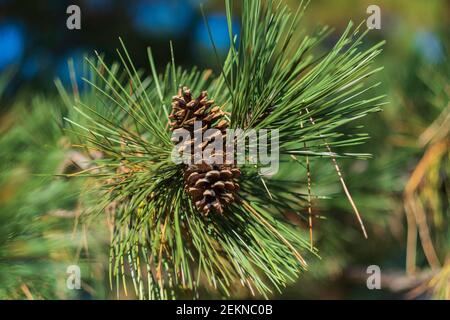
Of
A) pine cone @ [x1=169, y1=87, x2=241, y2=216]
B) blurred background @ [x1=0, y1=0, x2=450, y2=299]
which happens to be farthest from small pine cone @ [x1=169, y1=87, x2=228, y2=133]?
blurred background @ [x1=0, y1=0, x2=450, y2=299]

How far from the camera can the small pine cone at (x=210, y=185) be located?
417mm

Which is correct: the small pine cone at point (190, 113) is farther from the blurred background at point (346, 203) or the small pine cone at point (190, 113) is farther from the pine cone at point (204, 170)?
the blurred background at point (346, 203)

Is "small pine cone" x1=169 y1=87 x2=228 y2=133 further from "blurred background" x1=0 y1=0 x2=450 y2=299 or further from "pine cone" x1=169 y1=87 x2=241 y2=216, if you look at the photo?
"blurred background" x1=0 y1=0 x2=450 y2=299

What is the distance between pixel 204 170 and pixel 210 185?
0.04ft

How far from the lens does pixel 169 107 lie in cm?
51

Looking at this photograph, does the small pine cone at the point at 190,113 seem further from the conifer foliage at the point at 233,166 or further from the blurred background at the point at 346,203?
the blurred background at the point at 346,203

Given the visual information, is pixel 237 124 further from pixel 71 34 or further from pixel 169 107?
pixel 71 34

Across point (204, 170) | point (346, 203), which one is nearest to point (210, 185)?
point (204, 170)

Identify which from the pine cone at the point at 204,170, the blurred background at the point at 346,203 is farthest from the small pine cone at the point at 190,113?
the blurred background at the point at 346,203

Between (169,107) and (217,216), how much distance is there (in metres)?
0.11

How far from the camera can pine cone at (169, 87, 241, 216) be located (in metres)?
0.42

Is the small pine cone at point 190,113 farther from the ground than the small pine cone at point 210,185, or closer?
farther from the ground

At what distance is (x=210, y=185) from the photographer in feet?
1.37

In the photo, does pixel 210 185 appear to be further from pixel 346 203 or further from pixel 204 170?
pixel 346 203
